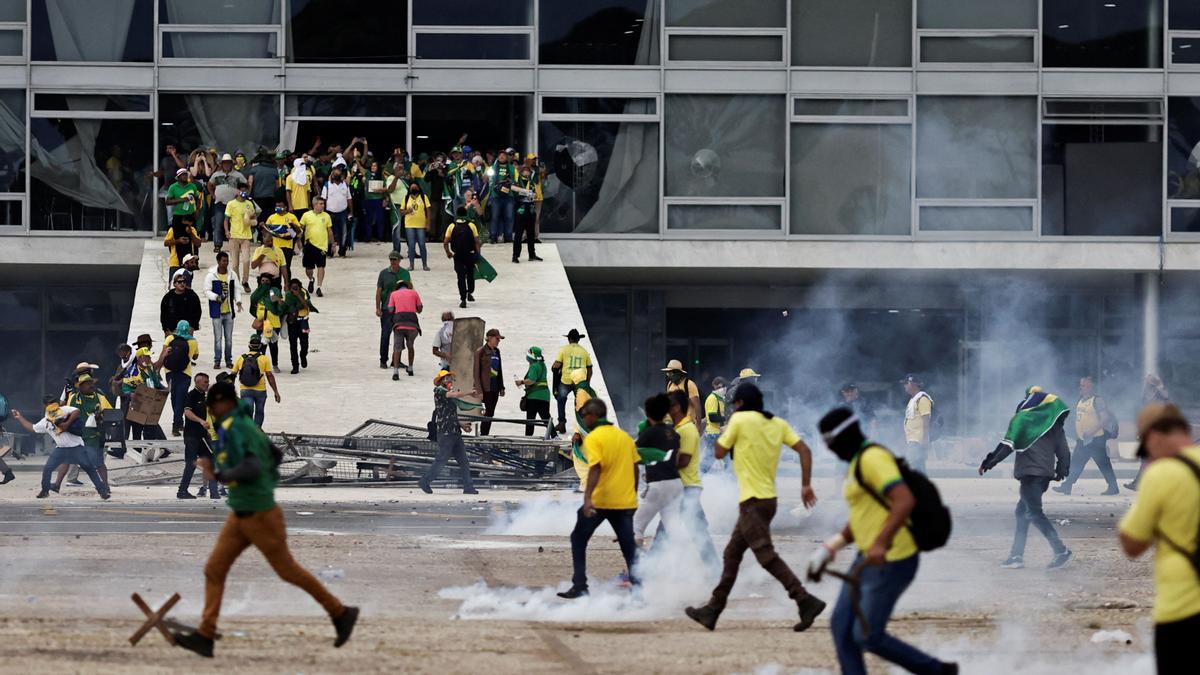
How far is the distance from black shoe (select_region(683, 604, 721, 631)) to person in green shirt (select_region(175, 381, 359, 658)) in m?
2.25

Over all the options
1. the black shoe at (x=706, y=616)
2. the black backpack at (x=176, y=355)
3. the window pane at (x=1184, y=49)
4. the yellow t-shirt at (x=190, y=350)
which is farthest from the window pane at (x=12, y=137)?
the black shoe at (x=706, y=616)

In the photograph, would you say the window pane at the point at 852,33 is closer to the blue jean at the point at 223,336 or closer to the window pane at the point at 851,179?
the window pane at the point at 851,179

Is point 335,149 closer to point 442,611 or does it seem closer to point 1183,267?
point 1183,267

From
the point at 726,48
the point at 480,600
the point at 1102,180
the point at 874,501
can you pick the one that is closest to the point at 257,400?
the point at 480,600

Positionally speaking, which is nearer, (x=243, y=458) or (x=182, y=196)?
(x=243, y=458)

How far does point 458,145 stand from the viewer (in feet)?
108

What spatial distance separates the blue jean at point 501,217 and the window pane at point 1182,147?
1231 cm

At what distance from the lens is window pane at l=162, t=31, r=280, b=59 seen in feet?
111

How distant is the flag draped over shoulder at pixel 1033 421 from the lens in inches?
571

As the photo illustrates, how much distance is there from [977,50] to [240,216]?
14.3 meters

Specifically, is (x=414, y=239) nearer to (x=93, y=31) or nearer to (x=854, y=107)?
(x=93, y=31)

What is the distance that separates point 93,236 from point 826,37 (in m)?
13.9

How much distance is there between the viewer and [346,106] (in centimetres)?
3391

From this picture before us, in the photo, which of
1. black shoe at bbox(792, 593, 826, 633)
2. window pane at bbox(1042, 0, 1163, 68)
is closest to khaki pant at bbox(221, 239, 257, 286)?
window pane at bbox(1042, 0, 1163, 68)
